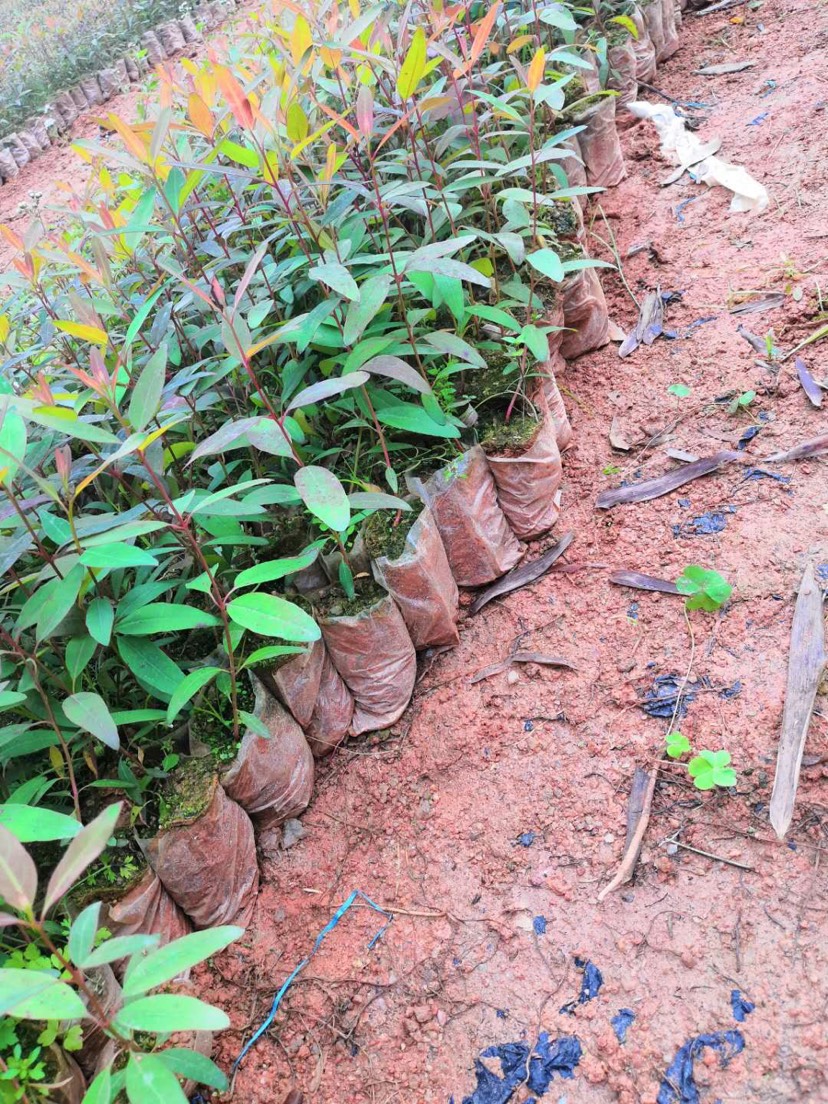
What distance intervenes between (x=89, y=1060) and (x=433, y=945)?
2.28 ft

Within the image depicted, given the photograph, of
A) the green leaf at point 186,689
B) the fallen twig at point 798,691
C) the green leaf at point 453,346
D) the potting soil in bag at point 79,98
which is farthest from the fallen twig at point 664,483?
the potting soil in bag at point 79,98

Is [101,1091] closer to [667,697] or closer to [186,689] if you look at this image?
[186,689]

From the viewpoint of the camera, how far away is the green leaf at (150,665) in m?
1.46

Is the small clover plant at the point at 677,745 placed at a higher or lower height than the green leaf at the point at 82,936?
lower

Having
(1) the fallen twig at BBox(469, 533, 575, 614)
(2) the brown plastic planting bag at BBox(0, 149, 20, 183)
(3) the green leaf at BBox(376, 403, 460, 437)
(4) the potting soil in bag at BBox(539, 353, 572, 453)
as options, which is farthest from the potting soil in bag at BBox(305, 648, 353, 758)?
(2) the brown plastic planting bag at BBox(0, 149, 20, 183)

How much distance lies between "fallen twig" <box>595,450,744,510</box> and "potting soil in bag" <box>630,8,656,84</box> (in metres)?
2.69

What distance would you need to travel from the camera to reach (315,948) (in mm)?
1619

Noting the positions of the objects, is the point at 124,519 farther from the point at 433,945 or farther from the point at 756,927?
the point at 756,927

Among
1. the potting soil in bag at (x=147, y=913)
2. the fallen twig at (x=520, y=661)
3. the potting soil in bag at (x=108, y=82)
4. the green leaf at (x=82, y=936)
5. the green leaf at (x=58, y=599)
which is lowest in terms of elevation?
the fallen twig at (x=520, y=661)

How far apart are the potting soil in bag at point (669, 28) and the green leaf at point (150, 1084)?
4921 mm

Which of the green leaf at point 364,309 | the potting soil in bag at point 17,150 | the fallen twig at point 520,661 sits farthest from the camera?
the potting soil in bag at point 17,150

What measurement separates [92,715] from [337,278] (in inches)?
38.8

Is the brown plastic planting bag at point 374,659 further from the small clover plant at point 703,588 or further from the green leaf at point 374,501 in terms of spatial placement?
the small clover plant at point 703,588

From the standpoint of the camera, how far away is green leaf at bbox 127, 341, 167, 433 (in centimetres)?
130
